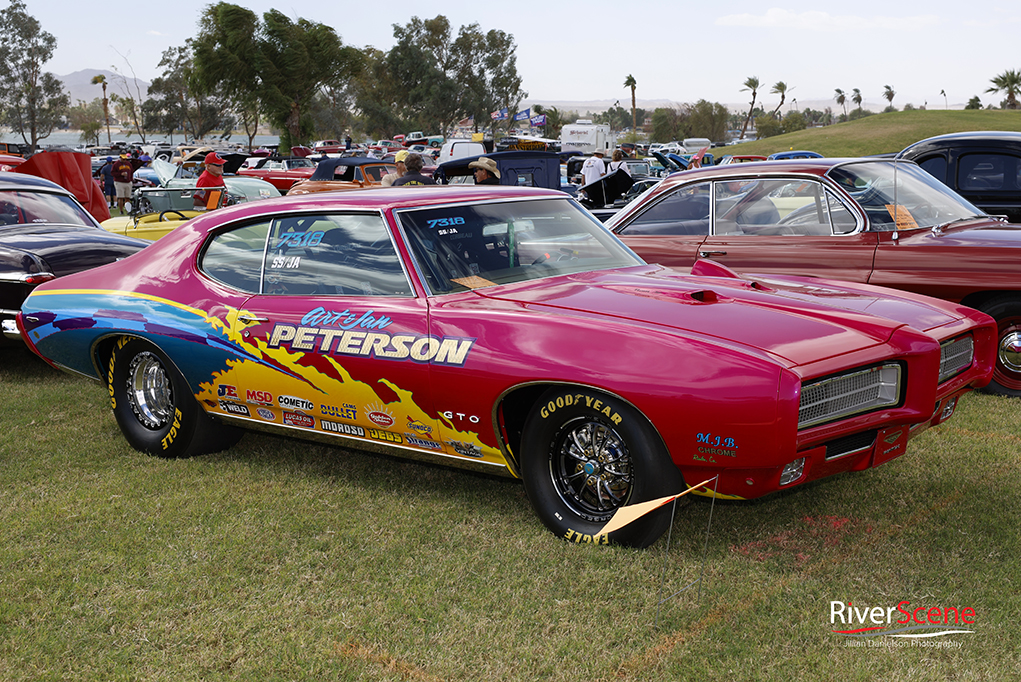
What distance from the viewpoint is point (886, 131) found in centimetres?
5922

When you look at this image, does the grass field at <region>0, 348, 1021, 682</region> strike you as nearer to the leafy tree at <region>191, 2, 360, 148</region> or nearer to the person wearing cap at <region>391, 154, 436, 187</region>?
the person wearing cap at <region>391, 154, 436, 187</region>

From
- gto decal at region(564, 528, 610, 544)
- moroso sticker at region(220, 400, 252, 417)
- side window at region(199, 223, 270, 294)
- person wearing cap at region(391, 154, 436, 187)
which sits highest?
person wearing cap at region(391, 154, 436, 187)

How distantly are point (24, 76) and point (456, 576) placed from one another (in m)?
82.2

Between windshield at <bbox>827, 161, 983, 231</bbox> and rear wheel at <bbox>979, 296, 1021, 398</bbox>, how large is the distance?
0.75 meters

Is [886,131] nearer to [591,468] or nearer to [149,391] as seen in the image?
[149,391]

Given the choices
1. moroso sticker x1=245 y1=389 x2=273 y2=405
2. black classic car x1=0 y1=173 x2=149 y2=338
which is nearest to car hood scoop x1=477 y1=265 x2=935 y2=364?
moroso sticker x1=245 y1=389 x2=273 y2=405

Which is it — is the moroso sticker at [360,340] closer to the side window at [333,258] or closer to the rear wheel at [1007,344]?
the side window at [333,258]

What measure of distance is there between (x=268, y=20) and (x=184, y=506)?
6329 cm

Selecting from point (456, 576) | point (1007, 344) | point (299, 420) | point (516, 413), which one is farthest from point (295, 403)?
point (1007, 344)

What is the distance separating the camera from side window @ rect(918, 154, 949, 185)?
938 cm

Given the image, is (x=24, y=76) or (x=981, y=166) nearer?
(x=981, y=166)

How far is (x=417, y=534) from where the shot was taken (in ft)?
13.1

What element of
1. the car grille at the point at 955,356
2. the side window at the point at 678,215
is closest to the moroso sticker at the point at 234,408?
the car grille at the point at 955,356

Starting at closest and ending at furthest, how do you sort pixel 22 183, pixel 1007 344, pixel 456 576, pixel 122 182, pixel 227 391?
1. pixel 456 576
2. pixel 227 391
3. pixel 1007 344
4. pixel 22 183
5. pixel 122 182
